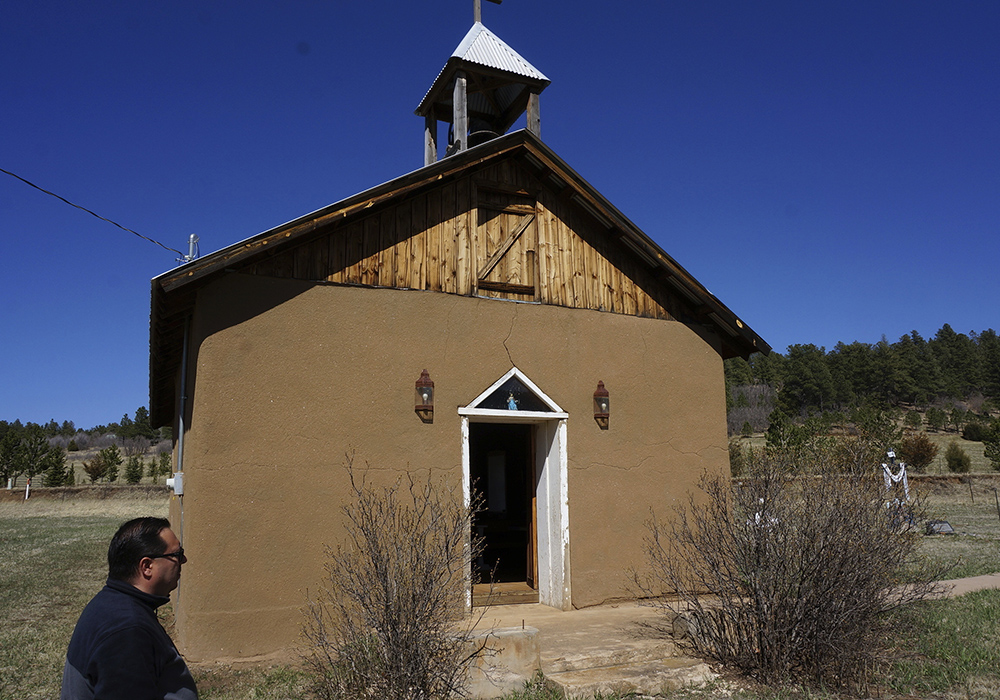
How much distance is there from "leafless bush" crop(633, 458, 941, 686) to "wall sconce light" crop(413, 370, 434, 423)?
122 inches

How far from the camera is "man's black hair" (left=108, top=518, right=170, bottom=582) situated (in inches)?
108

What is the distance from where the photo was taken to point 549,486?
8.92 metres

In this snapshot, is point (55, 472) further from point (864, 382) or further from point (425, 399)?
point (864, 382)

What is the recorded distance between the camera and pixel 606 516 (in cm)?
889

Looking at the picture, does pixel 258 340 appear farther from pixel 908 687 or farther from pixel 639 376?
pixel 908 687

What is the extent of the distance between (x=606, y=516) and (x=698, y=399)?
223 centimetres

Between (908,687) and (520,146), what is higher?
(520,146)

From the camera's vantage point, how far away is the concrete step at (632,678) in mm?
5855

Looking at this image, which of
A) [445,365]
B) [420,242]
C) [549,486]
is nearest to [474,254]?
[420,242]

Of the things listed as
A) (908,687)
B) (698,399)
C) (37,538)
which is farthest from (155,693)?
(37,538)

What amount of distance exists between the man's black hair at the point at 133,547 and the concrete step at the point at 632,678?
13.2 ft

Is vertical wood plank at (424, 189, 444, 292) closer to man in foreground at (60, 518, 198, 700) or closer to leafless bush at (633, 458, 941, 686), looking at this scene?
leafless bush at (633, 458, 941, 686)

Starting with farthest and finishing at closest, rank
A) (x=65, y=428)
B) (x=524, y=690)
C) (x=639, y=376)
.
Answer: (x=65, y=428) < (x=639, y=376) < (x=524, y=690)

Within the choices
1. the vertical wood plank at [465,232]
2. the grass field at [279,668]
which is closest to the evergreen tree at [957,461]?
the grass field at [279,668]
